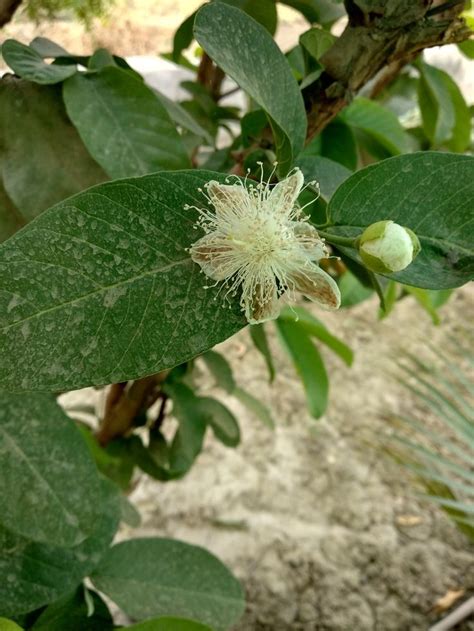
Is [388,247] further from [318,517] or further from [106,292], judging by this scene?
[318,517]

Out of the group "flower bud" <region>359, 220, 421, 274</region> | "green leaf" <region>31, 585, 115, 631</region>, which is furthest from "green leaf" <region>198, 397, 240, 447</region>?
"flower bud" <region>359, 220, 421, 274</region>

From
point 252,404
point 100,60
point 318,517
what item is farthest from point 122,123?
point 318,517

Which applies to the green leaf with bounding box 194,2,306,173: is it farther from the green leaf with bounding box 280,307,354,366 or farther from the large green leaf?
the green leaf with bounding box 280,307,354,366

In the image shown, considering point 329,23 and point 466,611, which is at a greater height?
point 329,23

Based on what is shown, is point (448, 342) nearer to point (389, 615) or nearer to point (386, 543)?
point (386, 543)

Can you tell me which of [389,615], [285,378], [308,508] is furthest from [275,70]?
[285,378]
